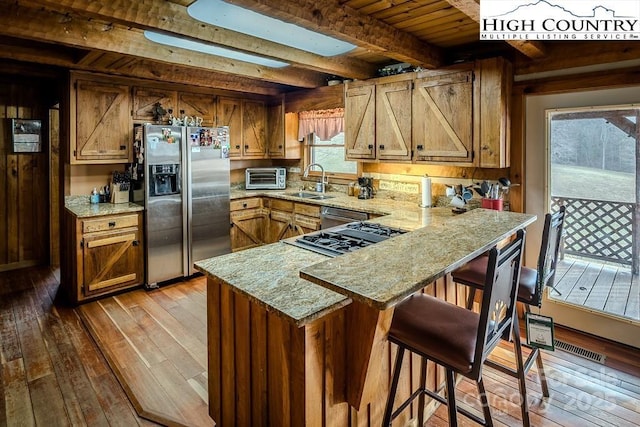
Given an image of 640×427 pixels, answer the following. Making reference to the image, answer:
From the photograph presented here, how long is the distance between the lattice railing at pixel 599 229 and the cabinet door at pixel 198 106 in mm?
3975

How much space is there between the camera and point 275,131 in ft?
17.6

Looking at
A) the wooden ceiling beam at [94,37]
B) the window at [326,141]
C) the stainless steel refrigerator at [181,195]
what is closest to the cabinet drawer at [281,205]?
the stainless steel refrigerator at [181,195]

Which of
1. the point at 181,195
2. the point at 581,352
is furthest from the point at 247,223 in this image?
the point at 581,352

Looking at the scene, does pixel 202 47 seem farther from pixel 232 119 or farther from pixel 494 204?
pixel 494 204

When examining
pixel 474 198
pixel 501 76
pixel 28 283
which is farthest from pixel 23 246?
pixel 501 76

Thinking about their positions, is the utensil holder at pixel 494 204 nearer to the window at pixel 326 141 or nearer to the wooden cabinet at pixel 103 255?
the window at pixel 326 141

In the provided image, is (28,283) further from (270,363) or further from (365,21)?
(365,21)

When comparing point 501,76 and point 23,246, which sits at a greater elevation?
point 501,76

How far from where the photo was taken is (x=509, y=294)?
153 cm

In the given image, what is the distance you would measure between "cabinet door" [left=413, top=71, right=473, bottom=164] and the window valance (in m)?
1.33

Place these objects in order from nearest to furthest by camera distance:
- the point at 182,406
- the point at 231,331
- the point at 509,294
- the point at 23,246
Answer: the point at 509,294 → the point at 231,331 → the point at 182,406 → the point at 23,246

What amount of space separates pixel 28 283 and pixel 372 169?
13.9 ft

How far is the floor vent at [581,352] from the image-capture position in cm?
267

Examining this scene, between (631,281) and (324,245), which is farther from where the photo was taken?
(631,281)
